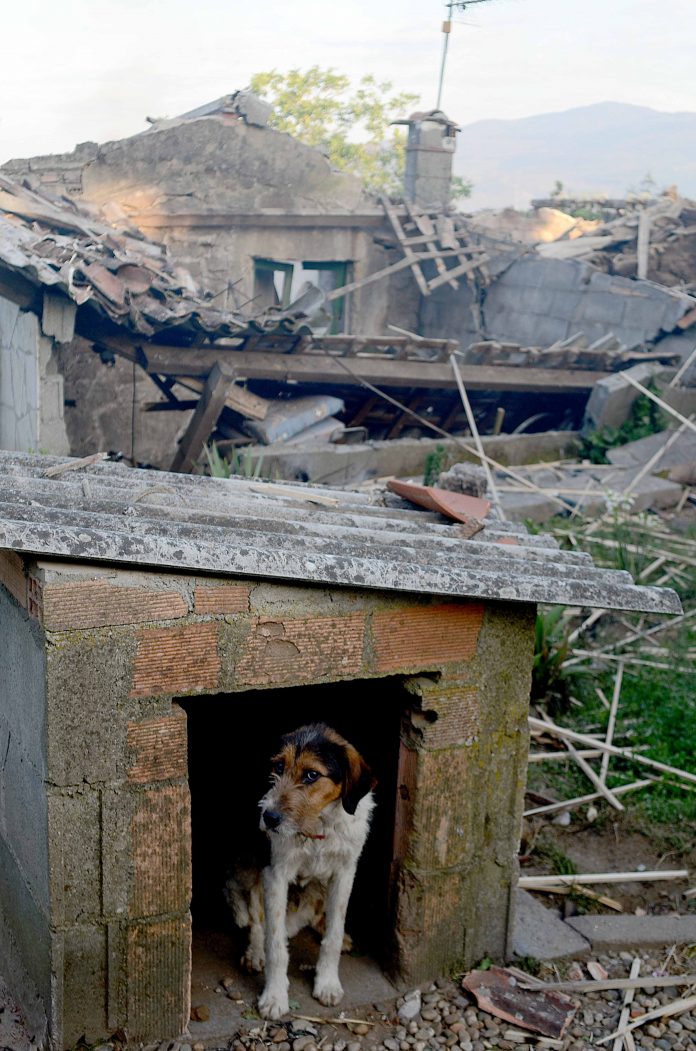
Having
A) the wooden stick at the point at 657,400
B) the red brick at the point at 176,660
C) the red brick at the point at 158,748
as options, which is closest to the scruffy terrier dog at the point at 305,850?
the red brick at the point at 158,748

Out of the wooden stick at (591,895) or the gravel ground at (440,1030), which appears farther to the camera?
the wooden stick at (591,895)

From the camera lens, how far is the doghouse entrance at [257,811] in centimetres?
430

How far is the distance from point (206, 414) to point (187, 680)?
753 centimetres

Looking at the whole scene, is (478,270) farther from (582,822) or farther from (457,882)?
(457,882)

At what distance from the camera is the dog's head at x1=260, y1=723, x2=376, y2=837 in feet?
12.2

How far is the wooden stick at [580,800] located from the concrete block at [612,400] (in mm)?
7527

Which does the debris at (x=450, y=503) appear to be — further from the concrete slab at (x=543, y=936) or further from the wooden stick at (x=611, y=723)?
the wooden stick at (x=611, y=723)

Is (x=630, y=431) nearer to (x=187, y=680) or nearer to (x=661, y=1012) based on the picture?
(x=661, y=1012)

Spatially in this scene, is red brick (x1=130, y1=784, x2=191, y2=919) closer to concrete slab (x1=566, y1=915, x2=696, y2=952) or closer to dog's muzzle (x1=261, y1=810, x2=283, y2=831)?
dog's muzzle (x1=261, y1=810, x2=283, y2=831)

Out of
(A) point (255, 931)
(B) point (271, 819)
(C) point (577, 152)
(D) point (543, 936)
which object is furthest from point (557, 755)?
(C) point (577, 152)

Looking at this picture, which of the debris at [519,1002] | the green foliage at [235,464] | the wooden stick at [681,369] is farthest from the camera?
the wooden stick at [681,369]

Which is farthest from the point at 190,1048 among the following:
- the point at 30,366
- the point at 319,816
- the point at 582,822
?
the point at 30,366

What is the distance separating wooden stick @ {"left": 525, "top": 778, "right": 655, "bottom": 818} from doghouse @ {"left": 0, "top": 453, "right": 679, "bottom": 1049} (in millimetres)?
1703

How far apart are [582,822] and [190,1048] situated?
308cm
